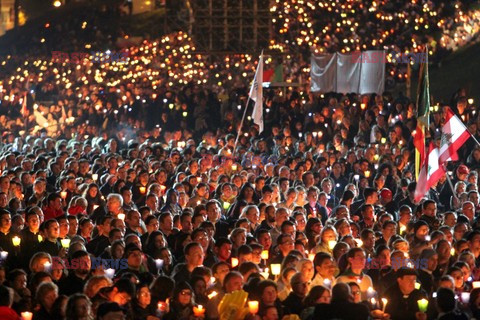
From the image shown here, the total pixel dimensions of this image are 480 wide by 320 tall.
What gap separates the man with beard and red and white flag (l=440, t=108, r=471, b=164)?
273 inches

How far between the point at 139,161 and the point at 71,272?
869 centimetres

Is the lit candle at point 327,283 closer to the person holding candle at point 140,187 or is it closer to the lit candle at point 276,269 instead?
the lit candle at point 276,269

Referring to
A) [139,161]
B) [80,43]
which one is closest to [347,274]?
[139,161]

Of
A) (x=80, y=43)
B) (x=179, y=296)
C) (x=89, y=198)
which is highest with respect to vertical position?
(x=179, y=296)

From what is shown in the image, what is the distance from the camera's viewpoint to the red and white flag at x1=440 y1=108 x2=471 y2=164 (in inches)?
696

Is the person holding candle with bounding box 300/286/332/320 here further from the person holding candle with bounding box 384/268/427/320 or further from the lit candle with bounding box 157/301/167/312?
the lit candle with bounding box 157/301/167/312

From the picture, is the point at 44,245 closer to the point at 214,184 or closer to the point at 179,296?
the point at 179,296

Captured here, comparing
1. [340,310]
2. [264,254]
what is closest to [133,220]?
[264,254]

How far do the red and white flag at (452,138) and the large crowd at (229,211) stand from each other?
2.26ft

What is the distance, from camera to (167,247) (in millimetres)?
13531

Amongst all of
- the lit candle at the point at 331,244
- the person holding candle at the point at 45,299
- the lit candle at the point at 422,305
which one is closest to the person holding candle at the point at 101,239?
the lit candle at the point at 331,244

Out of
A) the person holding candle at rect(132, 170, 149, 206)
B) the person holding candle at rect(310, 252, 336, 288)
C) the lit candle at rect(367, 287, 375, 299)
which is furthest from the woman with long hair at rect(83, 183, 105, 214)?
the lit candle at rect(367, 287, 375, 299)

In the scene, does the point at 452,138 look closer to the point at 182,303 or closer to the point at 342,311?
the point at 182,303

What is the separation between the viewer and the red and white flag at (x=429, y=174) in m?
17.2
